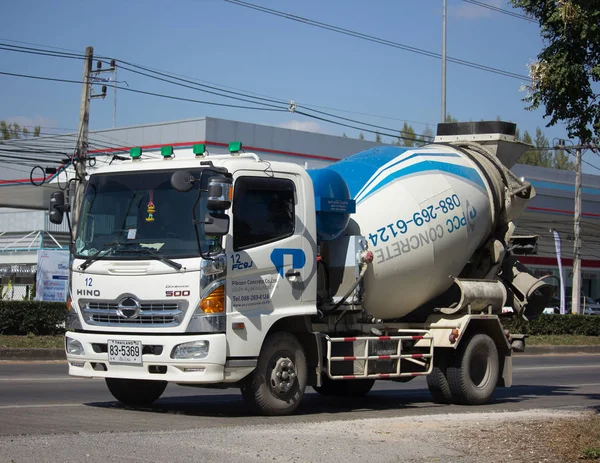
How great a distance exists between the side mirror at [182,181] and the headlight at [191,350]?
65.0 inches

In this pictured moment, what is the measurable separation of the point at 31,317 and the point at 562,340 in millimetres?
17522

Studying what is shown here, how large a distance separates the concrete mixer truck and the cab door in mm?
19

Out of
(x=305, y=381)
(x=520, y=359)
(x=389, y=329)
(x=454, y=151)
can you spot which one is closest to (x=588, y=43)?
(x=454, y=151)

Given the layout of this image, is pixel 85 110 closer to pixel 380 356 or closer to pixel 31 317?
pixel 31 317

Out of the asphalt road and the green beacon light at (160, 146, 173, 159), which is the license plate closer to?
the asphalt road

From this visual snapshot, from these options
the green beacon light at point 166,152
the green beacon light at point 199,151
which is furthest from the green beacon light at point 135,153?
the green beacon light at point 199,151

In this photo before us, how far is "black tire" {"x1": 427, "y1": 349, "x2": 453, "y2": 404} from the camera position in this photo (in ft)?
42.5

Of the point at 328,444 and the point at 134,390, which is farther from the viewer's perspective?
the point at 134,390

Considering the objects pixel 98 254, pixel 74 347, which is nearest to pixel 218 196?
pixel 98 254

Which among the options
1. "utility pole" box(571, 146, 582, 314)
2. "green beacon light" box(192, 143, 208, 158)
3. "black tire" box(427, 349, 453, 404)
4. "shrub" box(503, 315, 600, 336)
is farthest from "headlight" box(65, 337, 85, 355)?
"utility pole" box(571, 146, 582, 314)

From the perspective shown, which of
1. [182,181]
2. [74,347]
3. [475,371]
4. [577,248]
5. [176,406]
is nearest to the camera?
[182,181]

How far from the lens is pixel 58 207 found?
1086 centimetres

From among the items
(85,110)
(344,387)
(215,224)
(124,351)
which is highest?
(85,110)

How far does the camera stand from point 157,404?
1173 cm
